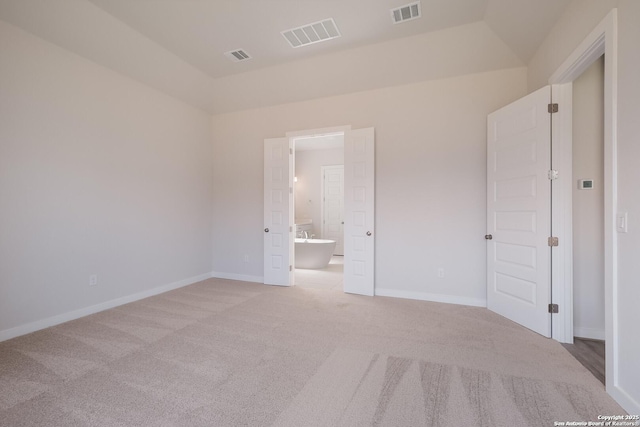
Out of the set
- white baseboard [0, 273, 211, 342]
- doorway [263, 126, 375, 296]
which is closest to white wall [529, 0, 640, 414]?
doorway [263, 126, 375, 296]

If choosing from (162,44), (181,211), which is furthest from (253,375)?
(162,44)

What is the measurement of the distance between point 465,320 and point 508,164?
182cm

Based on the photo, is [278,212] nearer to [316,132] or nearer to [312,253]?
[316,132]

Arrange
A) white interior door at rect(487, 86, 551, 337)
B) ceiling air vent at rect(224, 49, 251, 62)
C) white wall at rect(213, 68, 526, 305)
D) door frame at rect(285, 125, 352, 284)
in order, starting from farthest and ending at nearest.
Answer: door frame at rect(285, 125, 352, 284)
ceiling air vent at rect(224, 49, 251, 62)
white wall at rect(213, 68, 526, 305)
white interior door at rect(487, 86, 551, 337)

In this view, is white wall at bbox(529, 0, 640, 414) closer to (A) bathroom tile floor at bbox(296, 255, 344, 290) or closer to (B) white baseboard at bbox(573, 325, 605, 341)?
(B) white baseboard at bbox(573, 325, 605, 341)

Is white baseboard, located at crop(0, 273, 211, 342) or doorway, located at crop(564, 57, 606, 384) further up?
doorway, located at crop(564, 57, 606, 384)

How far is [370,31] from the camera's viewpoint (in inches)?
132

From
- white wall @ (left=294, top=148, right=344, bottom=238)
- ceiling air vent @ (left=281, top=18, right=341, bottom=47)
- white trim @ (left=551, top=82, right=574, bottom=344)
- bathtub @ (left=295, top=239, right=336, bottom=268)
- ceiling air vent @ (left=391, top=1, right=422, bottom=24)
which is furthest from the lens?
white wall @ (left=294, top=148, right=344, bottom=238)

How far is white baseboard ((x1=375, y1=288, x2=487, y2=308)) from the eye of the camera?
12.2 ft

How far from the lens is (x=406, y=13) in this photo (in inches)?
121

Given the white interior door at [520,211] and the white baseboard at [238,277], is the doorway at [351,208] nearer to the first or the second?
the white baseboard at [238,277]

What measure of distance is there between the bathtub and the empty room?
1135 millimetres

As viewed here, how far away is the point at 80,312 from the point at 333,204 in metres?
6.05

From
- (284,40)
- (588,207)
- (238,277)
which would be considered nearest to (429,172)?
(588,207)
